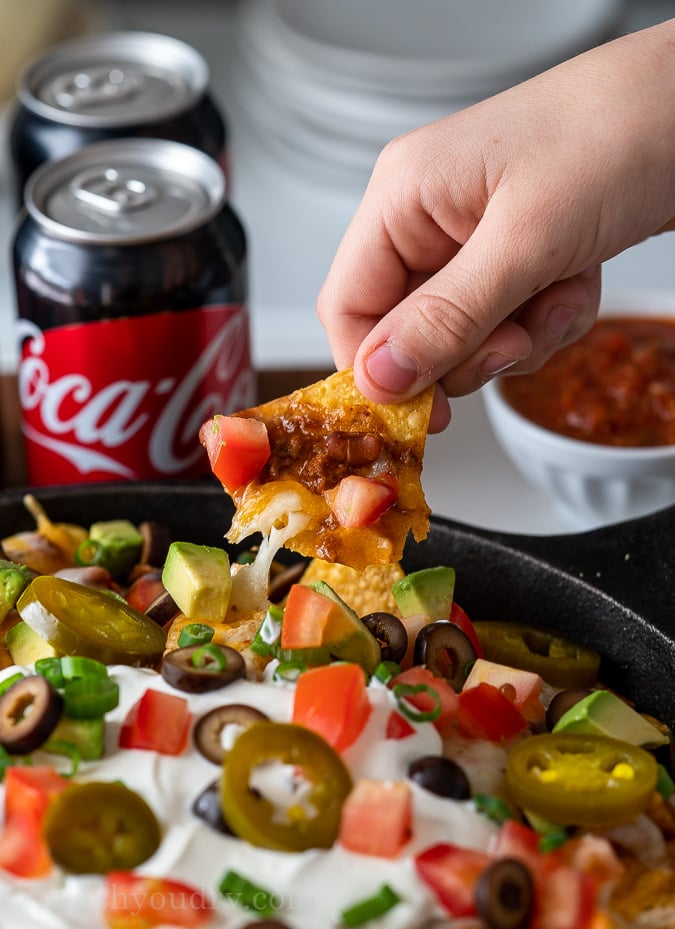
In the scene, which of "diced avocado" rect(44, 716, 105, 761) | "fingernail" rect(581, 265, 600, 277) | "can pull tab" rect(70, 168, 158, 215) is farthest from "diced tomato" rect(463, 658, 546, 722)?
"can pull tab" rect(70, 168, 158, 215)

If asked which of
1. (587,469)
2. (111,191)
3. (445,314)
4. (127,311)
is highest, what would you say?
(445,314)

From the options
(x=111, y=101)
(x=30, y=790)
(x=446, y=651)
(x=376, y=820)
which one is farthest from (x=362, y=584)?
(x=111, y=101)

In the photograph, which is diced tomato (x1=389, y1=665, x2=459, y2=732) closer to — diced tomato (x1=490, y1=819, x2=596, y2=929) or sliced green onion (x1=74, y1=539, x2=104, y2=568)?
diced tomato (x1=490, y1=819, x2=596, y2=929)

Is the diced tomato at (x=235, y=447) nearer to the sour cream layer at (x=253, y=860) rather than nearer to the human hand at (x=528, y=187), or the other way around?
the human hand at (x=528, y=187)

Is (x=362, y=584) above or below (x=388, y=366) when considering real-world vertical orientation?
below

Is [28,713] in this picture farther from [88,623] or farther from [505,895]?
[505,895]

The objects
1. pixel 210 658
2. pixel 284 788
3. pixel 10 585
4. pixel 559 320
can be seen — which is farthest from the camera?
pixel 559 320
